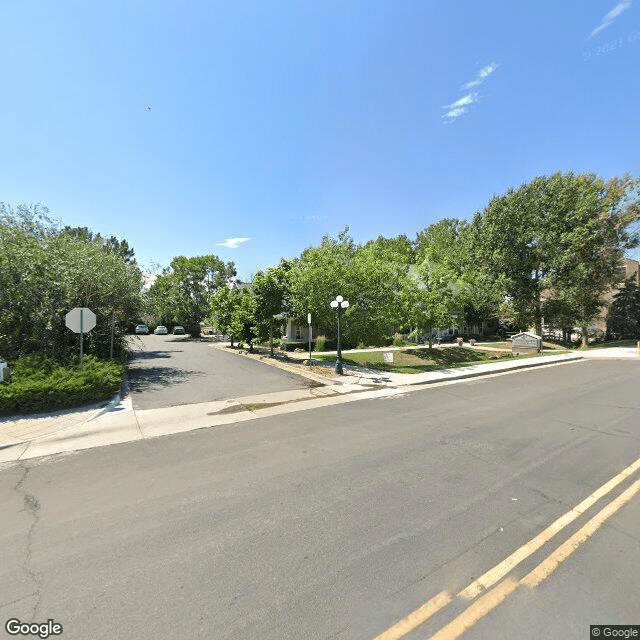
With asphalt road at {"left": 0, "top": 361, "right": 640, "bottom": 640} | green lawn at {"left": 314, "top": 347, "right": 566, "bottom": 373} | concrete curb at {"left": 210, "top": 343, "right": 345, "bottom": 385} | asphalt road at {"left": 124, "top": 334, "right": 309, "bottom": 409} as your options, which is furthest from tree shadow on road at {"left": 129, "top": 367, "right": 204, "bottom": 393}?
green lawn at {"left": 314, "top": 347, "right": 566, "bottom": 373}

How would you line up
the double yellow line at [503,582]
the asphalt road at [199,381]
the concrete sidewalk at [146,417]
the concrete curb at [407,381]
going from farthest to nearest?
the concrete curb at [407,381] → the asphalt road at [199,381] → the concrete sidewalk at [146,417] → the double yellow line at [503,582]

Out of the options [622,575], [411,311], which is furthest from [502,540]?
[411,311]

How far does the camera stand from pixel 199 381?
1367cm

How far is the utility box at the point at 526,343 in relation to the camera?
27641mm

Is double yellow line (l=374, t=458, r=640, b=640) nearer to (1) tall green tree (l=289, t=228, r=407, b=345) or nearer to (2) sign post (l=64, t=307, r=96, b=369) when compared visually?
(2) sign post (l=64, t=307, r=96, b=369)

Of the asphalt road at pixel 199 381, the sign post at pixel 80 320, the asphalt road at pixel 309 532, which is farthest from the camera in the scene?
the asphalt road at pixel 199 381

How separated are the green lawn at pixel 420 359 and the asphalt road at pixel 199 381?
5.32 m

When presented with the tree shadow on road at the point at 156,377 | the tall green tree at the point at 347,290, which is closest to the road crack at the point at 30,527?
the tree shadow on road at the point at 156,377

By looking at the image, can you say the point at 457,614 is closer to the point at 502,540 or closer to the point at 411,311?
the point at 502,540

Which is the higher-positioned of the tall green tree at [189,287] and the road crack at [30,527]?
the tall green tree at [189,287]

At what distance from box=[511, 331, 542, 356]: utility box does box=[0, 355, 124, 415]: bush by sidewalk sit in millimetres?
28314

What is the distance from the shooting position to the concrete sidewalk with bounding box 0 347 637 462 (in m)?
7.04

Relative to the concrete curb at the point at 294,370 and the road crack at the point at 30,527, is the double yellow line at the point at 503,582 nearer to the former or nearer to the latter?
the road crack at the point at 30,527

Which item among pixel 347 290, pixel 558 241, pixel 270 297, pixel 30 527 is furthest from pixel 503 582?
pixel 558 241
